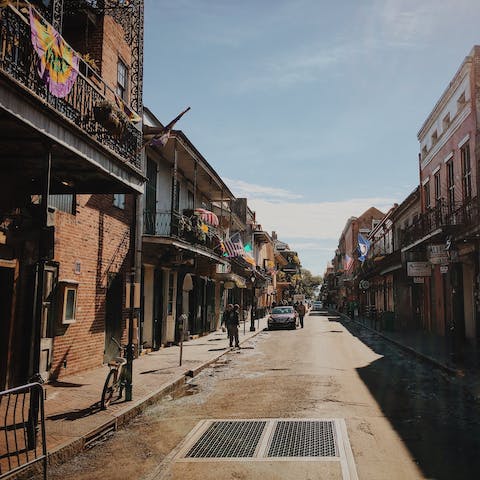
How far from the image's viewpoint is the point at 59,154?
293 inches

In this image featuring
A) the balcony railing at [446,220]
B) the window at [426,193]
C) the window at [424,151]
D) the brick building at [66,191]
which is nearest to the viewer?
the brick building at [66,191]

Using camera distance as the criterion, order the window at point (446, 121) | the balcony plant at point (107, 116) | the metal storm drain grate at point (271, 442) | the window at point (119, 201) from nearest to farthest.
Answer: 1. the metal storm drain grate at point (271, 442)
2. the balcony plant at point (107, 116)
3. the window at point (119, 201)
4. the window at point (446, 121)

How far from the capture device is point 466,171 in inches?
798

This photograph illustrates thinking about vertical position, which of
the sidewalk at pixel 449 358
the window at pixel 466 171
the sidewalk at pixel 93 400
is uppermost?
the window at pixel 466 171

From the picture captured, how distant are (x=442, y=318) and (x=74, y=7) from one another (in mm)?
20109

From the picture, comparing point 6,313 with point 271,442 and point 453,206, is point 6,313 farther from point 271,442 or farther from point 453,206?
point 453,206

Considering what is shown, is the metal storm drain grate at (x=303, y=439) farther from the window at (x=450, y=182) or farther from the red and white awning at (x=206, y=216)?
the window at (x=450, y=182)

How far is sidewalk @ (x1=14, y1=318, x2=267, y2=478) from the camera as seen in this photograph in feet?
21.4

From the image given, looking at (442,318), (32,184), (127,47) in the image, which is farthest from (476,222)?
(32,184)

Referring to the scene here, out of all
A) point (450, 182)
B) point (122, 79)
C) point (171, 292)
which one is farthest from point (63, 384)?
point (450, 182)

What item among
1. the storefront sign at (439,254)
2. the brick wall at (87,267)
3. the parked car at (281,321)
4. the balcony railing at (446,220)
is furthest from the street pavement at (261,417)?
the parked car at (281,321)

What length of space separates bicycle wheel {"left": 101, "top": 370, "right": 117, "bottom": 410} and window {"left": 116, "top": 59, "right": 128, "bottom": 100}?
8277 millimetres

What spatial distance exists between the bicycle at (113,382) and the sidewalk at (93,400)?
14 cm

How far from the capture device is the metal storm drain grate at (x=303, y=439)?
20.1 feet
